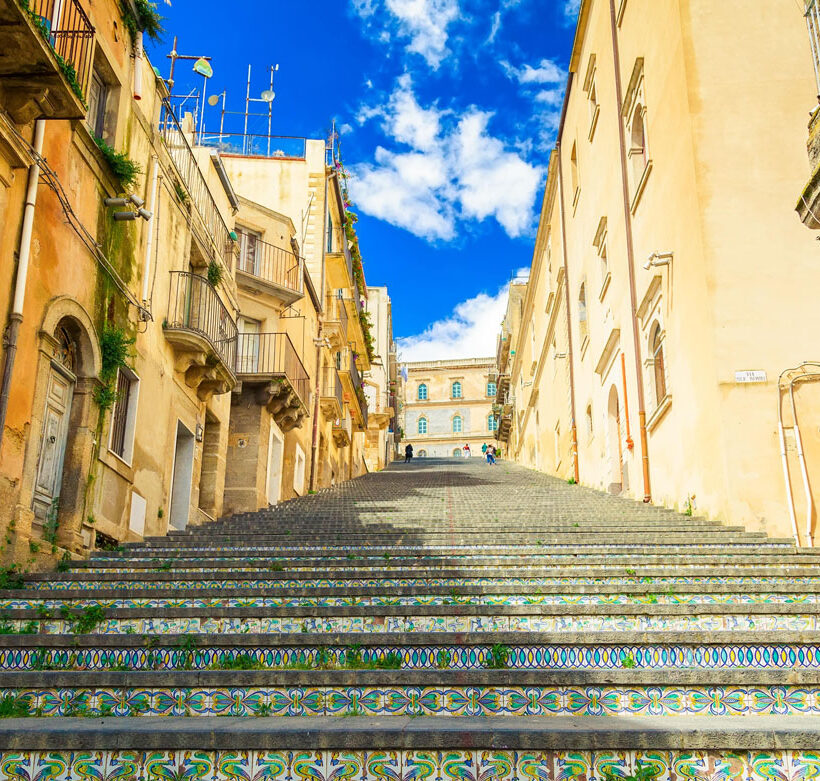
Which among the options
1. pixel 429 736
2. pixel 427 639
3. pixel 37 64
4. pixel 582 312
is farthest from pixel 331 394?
pixel 429 736

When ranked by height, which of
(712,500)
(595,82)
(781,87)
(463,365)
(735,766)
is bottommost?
(735,766)

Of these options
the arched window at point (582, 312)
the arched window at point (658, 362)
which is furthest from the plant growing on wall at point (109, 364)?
the arched window at point (582, 312)

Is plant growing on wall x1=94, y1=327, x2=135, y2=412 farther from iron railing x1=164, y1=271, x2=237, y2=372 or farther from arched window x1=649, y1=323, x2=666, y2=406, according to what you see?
arched window x1=649, y1=323, x2=666, y2=406

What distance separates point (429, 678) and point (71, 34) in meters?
8.11

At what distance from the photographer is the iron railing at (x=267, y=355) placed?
2112cm

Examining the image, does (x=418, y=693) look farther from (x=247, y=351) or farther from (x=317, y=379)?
(x=317, y=379)

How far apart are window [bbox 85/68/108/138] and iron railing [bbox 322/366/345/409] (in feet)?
58.4

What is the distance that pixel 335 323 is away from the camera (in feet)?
101

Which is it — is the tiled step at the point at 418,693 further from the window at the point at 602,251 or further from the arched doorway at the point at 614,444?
the window at the point at 602,251

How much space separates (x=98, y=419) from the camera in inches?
443

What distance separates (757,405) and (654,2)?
8.36 m

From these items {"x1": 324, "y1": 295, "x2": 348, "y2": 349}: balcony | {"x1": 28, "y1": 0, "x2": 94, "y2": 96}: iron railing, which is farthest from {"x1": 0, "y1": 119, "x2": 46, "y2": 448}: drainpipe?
{"x1": 324, "y1": 295, "x2": 348, "y2": 349}: balcony

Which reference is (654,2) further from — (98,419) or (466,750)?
(466,750)

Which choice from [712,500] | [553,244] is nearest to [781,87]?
[712,500]
